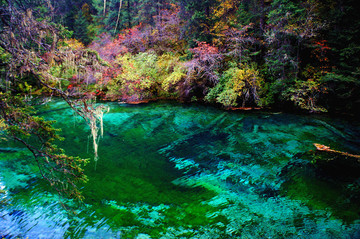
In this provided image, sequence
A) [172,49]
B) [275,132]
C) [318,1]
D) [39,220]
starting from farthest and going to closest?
[172,49]
[318,1]
[275,132]
[39,220]

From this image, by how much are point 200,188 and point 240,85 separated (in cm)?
876

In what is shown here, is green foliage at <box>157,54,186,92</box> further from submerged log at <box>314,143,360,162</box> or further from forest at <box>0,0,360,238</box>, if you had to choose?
submerged log at <box>314,143,360,162</box>

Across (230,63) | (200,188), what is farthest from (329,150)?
(230,63)

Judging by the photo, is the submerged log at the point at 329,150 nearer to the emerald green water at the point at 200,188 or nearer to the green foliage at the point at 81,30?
the emerald green water at the point at 200,188

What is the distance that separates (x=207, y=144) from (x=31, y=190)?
6.19 m

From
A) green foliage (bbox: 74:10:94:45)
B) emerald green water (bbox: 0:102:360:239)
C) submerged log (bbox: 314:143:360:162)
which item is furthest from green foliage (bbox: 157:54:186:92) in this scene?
green foliage (bbox: 74:10:94:45)

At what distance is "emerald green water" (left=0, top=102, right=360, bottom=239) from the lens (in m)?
4.02

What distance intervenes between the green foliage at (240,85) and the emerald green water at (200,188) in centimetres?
348

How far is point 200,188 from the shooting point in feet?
17.7

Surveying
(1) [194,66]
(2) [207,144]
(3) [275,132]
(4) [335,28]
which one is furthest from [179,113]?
(4) [335,28]

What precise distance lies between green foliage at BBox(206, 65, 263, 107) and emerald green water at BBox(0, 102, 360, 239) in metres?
3.48

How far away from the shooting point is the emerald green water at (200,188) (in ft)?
13.2

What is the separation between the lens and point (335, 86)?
10.5m

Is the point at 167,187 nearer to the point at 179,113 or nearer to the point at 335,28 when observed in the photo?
the point at 179,113
